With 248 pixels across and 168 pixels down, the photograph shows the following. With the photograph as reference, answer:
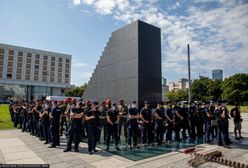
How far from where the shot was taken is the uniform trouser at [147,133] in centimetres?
802

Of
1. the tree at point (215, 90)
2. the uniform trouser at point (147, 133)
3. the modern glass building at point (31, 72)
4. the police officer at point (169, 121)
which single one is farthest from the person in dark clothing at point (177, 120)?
the modern glass building at point (31, 72)

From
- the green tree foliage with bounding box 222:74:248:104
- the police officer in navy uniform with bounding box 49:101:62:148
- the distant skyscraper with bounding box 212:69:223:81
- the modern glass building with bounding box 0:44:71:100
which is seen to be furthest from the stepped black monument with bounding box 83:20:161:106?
the distant skyscraper with bounding box 212:69:223:81

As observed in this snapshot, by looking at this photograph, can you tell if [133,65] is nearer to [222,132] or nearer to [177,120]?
[177,120]

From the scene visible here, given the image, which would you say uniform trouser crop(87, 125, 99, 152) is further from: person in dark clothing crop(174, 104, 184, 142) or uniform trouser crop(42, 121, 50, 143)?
person in dark clothing crop(174, 104, 184, 142)

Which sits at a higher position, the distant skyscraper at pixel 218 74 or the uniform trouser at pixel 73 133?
the distant skyscraper at pixel 218 74

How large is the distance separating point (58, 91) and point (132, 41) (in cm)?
7053

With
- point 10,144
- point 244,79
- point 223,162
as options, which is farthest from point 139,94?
point 244,79

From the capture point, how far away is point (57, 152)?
23.2 ft

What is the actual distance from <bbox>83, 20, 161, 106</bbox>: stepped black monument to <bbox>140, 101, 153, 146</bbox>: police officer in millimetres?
2596

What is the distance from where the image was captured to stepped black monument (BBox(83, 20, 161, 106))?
36.3 ft

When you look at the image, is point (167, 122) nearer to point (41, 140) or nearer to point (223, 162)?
point (223, 162)

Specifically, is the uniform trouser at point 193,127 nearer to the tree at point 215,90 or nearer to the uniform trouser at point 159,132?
the uniform trouser at point 159,132

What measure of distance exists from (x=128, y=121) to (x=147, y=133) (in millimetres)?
1005

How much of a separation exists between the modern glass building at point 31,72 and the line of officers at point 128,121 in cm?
A: 6178
